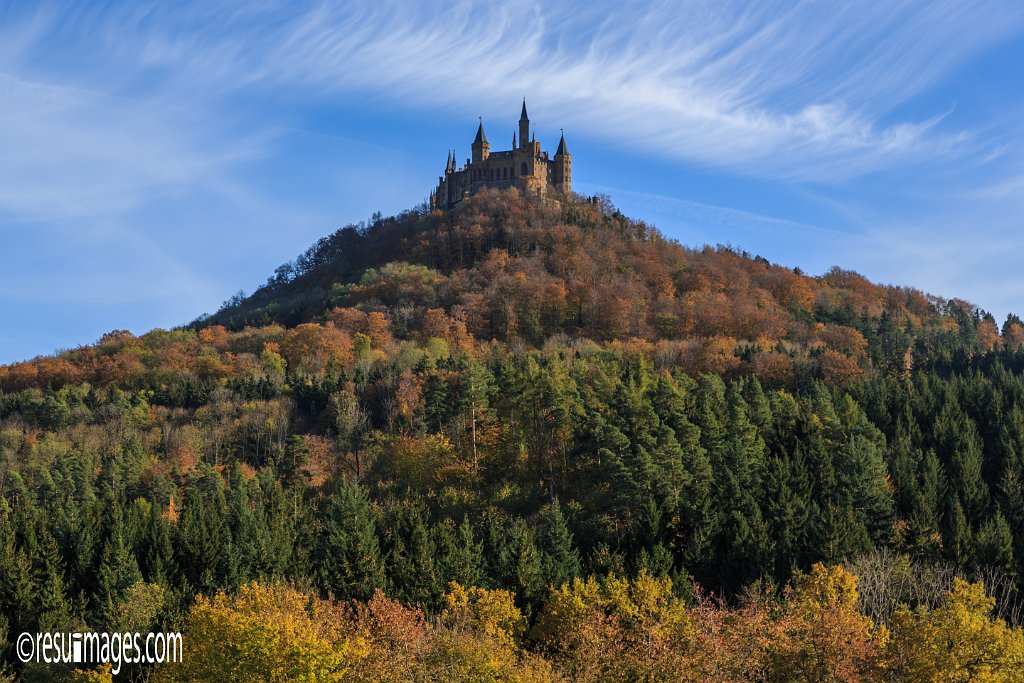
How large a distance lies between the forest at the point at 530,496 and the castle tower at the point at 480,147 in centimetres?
4173

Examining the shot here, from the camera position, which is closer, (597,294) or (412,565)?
(412,565)

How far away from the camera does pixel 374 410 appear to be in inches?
3302

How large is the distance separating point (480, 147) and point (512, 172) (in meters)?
7.35

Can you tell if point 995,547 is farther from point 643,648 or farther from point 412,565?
point 643,648

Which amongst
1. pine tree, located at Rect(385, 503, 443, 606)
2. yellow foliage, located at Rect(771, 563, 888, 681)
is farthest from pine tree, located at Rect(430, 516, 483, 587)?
yellow foliage, located at Rect(771, 563, 888, 681)

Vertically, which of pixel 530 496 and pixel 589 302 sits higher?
pixel 589 302

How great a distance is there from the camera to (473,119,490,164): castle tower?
6132 inches

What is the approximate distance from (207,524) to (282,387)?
36.2m

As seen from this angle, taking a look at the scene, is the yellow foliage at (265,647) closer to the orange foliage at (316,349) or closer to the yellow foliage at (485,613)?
the yellow foliage at (485,613)

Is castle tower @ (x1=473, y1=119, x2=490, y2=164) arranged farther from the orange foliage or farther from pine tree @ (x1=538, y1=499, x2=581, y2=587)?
pine tree @ (x1=538, y1=499, x2=581, y2=587)

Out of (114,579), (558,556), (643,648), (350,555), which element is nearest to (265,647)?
(643,648)

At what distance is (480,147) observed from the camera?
15625 centimetres

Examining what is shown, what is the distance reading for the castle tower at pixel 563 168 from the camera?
15588 cm

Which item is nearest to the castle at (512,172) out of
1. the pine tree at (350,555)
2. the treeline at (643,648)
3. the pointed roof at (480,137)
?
the pointed roof at (480,137)
